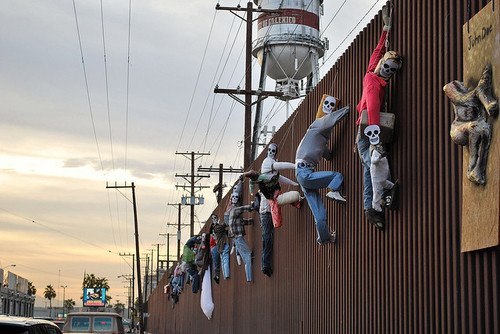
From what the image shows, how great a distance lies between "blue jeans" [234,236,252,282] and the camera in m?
20.1

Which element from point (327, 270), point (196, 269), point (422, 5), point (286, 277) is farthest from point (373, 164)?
point (196, 269)

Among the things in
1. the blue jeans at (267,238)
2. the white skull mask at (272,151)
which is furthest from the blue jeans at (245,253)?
the white skull mask at (272,151)

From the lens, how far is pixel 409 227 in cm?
927

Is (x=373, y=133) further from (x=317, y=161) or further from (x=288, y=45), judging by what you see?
(x=288, y=45)

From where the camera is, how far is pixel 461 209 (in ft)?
26.0

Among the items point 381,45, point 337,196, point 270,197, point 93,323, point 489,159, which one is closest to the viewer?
point 489,159

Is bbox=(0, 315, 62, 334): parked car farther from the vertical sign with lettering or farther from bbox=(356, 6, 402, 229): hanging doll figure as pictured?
the vertical sign with lettering

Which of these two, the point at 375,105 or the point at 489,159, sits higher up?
the point at 375,105

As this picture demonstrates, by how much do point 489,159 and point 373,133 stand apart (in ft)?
8.12

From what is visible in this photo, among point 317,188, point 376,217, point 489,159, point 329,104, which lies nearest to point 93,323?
point 317,188

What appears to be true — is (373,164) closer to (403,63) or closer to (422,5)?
(403,63)

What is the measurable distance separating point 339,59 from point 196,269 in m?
19.5

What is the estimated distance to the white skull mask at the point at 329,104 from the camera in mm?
12219

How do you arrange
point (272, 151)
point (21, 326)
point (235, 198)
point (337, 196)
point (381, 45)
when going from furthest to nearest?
1. point (235, 198)
2. point (272, 151)
3. point (337, 196)
4. point (381, 45)
5. point (21, 326)
